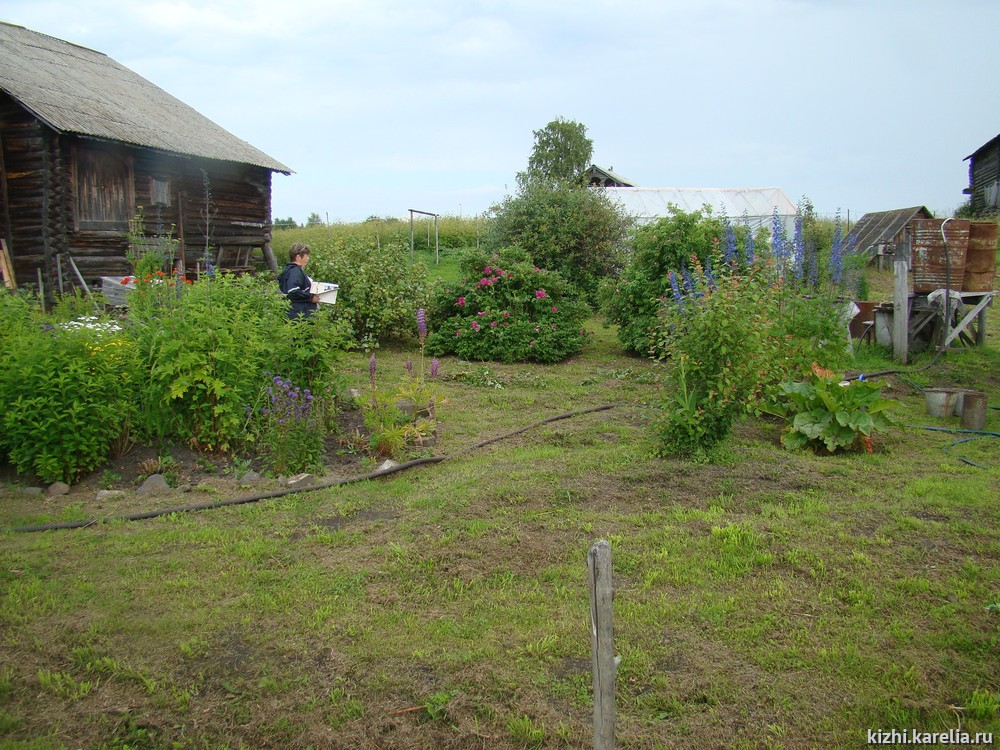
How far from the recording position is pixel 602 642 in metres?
2.26

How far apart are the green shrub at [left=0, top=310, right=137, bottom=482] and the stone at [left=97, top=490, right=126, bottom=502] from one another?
0.32 metres

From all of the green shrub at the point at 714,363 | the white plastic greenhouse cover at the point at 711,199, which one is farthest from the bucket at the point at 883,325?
the white plastic greenhouse cover at the point at 711,199

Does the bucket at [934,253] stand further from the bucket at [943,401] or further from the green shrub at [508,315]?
the green shrub at [508,315]

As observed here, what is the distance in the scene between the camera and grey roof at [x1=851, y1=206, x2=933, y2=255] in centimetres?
2477

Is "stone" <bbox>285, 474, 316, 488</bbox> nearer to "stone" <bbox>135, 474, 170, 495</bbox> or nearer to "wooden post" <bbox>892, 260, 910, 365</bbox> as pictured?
"stone" <bbox>135, 474, 170, 495</bbox>

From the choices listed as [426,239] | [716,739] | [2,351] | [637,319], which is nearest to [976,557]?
[716,739]

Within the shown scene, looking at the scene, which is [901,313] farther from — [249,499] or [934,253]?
[249,499]

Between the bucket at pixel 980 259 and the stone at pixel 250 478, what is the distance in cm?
1128

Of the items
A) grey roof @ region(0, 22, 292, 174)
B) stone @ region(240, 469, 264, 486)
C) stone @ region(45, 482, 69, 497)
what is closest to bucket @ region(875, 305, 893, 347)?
stone @ region(240, 469, 264, 486)

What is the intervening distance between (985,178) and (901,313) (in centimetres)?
2452

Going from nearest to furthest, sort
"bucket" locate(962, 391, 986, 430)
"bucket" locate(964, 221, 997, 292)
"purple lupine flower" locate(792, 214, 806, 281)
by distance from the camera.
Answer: "bucket" locate(962, 391, 986, 430) < "purple lupine flower" locate(792, 214, 806, 281) < "bucket" locate(964, 221, 997, 292)

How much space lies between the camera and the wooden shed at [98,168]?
13.3m

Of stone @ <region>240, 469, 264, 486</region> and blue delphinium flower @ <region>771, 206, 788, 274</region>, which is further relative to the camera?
blue delphinium flower @ <region>771, 206, 788, 274</region>

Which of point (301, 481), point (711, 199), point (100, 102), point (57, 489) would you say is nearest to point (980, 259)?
point (301, 481)
